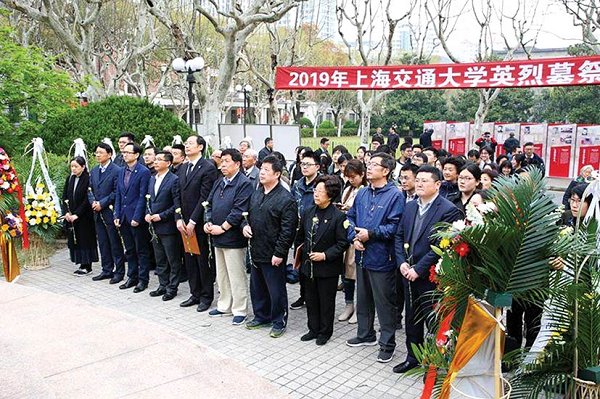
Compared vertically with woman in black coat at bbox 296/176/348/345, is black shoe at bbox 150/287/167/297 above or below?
below

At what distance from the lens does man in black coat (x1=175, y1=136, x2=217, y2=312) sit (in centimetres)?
636

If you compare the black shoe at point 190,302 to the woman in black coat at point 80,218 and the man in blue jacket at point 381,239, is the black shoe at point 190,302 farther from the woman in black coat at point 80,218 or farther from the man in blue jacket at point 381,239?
the man in blue jacket at point 381,239

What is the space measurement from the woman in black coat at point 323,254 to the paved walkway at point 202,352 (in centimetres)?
24

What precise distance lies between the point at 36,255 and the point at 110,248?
1.31 m

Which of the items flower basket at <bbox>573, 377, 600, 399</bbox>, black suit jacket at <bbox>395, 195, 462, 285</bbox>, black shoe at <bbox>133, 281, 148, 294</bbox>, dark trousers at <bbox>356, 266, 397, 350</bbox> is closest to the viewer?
flower basket at <bbox>573, 377, 600, 399</bbox>

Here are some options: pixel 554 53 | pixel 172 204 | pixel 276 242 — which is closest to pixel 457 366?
pixel 276 242

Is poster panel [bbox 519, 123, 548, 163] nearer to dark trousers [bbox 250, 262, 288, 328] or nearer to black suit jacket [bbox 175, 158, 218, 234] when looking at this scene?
black suit jacket [bbox 175, 158, 218, 234]

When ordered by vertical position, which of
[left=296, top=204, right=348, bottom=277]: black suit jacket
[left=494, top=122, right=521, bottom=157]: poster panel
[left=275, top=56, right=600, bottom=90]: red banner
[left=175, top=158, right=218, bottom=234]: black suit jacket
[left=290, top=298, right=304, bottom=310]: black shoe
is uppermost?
[left=275, top=56, right=600, bottom=90]: red banner

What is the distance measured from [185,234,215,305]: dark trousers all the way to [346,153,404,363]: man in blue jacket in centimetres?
208

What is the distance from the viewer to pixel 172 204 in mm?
6715

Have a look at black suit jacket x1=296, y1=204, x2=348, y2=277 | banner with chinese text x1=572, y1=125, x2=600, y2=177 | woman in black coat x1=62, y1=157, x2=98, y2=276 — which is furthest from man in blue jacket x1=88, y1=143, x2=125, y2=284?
banner with chinese text x1=572, y1=125, x2=600, y2=177

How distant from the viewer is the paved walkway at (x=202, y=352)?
10.8 ft

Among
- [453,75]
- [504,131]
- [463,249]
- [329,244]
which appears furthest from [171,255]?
[504,131]

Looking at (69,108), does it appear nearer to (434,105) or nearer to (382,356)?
(382,356)
